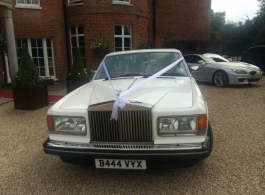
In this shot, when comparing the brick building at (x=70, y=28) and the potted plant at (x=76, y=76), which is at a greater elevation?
the brick building at (x=70, y=28)

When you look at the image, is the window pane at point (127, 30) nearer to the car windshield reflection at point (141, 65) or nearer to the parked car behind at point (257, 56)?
the parked car behind at point (257, 56)

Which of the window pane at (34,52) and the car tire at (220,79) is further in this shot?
the window pane at (34,52)

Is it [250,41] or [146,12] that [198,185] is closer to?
[146,12]

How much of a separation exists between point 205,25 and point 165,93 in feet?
64.5

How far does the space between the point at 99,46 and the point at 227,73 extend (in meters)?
6.73

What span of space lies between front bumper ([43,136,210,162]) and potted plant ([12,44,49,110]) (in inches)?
183

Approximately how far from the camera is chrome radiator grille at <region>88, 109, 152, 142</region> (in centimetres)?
256

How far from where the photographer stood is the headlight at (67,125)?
277cm

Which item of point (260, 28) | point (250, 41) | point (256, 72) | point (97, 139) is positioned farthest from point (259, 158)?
point (250, 41)

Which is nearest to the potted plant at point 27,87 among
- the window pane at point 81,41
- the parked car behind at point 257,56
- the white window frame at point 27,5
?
the white window frame at point 27,5

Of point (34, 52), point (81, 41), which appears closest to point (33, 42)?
point (34, 52)

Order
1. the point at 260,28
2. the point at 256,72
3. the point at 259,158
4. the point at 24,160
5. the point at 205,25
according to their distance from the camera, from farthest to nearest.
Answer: the point at 260,28 < the point at 205,25 < the point at 256,72 < the point at 24,160 < the point at 259,158

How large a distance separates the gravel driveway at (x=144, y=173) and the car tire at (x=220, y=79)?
5094 mm

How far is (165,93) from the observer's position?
→ 2.95 metres
